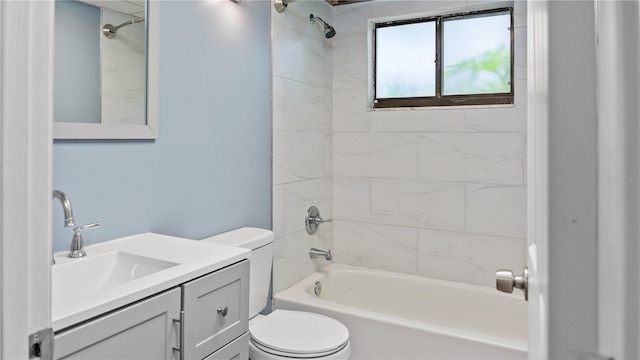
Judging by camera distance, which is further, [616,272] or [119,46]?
[119,46]

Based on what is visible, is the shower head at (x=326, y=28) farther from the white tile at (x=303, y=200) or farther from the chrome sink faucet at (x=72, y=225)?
the chrome sink faucet at (x=72, y=225)

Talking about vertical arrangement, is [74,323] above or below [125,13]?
below

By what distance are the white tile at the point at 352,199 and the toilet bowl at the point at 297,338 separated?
3.33 feet

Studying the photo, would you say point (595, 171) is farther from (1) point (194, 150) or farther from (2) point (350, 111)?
(2) point (350, 111)

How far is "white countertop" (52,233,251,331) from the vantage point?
0.91 meters

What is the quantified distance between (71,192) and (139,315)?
56cm

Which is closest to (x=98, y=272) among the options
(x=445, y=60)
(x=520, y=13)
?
(x=445, y=60)

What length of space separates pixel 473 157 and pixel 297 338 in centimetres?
149

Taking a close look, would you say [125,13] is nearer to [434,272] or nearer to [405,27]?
[405,27]

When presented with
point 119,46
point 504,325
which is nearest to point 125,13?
point 119,46

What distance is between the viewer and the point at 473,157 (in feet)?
8.55

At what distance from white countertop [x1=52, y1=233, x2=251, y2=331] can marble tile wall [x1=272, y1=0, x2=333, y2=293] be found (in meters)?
0.96

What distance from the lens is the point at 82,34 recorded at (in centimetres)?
141

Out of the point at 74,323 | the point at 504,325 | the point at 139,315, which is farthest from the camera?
the point at 504,325
